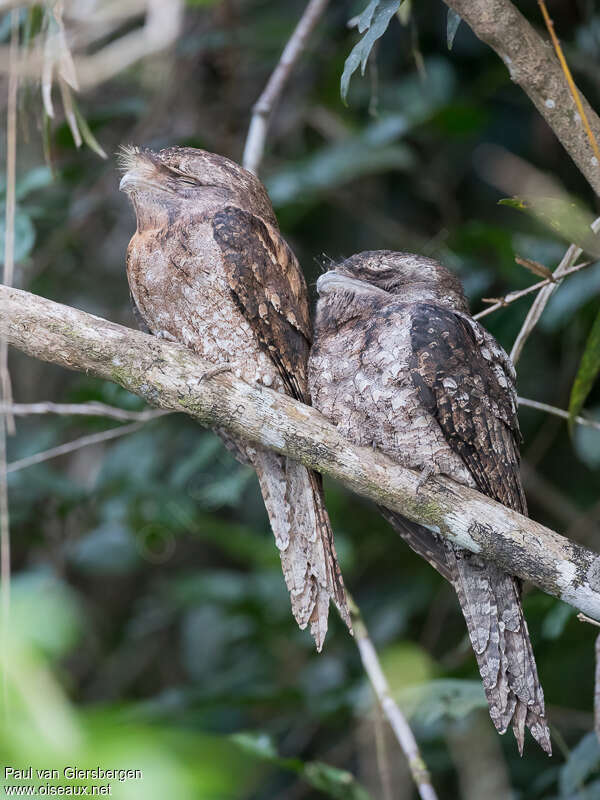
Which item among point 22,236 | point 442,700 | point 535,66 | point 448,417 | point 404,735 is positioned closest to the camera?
point 535,66

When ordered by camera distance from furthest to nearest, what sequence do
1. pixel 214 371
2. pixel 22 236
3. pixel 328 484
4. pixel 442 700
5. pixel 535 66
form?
pixel 328 484
pixel 22 236
pixel 442 700
pixel 214 371
pixel 535 66

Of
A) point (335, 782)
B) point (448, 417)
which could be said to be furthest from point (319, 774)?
point (448, 417)

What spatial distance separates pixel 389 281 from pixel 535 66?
70cm

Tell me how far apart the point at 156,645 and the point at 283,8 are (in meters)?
3.32

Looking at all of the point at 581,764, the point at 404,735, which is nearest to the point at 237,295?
the point at 404,735

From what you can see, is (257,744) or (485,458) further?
(257,744)

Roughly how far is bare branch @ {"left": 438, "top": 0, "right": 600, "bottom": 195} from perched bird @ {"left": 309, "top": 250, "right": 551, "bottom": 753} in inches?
19.4

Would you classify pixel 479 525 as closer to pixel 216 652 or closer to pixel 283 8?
pixel 216 652

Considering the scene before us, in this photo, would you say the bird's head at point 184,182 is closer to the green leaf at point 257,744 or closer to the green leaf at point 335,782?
the green leaf at point 257,744

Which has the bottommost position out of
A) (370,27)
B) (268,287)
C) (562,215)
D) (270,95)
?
(268,287)

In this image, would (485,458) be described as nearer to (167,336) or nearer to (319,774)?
(167,336)

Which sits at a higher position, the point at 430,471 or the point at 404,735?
the point at 430,471

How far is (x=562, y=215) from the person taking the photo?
75.3 inches

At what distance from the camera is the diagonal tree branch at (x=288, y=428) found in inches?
72.6
